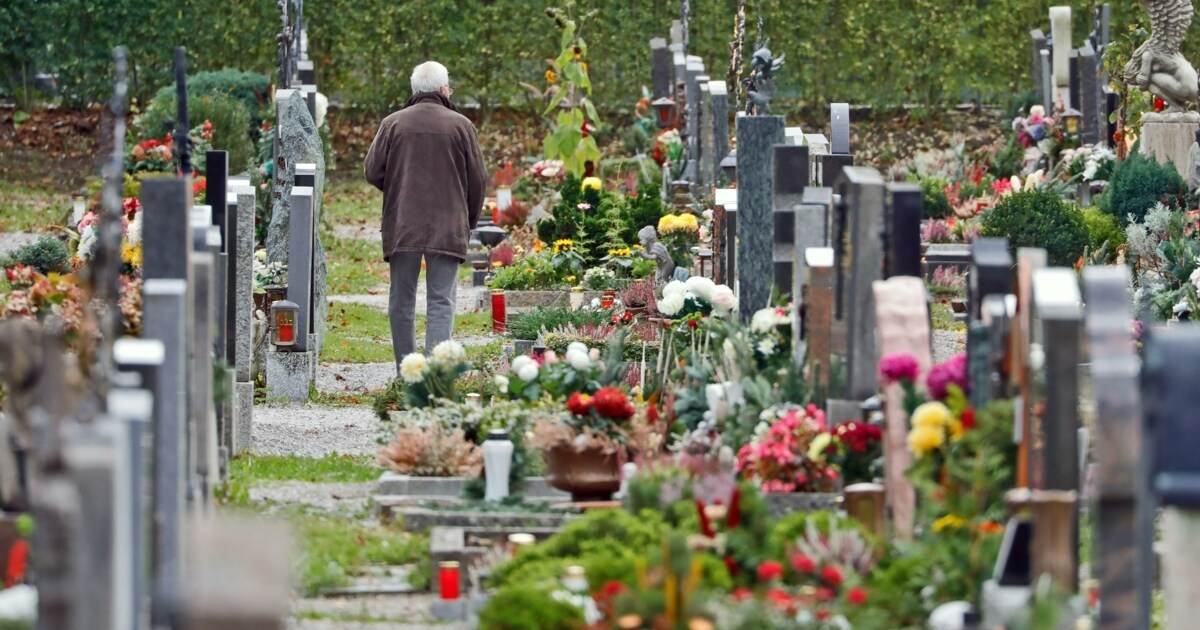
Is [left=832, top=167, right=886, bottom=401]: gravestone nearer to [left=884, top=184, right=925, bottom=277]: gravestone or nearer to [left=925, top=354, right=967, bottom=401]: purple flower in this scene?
[left=884, top=184, right=925, bottom=277]: gravestone

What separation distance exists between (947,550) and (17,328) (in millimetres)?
2652

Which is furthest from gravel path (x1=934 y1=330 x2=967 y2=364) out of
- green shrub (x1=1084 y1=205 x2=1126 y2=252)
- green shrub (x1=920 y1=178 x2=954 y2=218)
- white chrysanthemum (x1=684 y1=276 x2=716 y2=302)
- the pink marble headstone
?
the pink marble headstone

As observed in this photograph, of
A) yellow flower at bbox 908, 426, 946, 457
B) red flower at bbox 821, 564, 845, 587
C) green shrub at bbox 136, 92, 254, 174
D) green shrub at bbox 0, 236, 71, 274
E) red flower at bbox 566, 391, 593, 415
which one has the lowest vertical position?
red flower at bbox 821, 564, 845, 587

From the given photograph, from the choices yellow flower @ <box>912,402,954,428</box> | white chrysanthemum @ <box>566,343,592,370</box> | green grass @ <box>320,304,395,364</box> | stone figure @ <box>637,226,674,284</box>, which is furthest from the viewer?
green grass @ <box>320,304,395,364</box>

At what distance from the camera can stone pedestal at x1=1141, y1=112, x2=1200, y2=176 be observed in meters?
16.4

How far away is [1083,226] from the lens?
14.3 meters

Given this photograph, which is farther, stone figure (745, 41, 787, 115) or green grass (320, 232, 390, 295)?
green grass (320, 232, 390, 295)

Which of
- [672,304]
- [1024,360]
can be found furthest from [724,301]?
[1024,360]

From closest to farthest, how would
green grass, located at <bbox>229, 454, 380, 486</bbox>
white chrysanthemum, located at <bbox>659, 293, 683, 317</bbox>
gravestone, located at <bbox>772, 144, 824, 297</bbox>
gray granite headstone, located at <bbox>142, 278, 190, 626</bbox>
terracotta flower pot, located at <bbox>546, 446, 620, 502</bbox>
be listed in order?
gray granite headstone, located at <bbox>142, 278, 190, 626</bbox>
terracotta flower pot, located at <bbox>546, 446, 620, 502</bbox>
green grass, located at <bbox>229, 454, 380, 486</bbox>
gravestone, located at <bbox>772, 144, 824, 297</bbox>
white chrysanthemum, located at <bbox>659, 293, 683, 317</bbox>

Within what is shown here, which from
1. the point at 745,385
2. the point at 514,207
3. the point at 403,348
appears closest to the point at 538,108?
the point at 514,207

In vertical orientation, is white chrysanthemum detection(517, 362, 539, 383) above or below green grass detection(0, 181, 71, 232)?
below

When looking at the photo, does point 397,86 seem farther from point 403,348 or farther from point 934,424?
point 934,424

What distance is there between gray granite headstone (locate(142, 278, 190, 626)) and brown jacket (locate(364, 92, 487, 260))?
15.8 ft

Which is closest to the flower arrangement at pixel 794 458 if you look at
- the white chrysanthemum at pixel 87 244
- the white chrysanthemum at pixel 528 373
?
the white chrysanthemum at pixel 528 373
